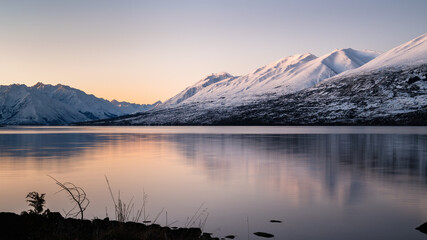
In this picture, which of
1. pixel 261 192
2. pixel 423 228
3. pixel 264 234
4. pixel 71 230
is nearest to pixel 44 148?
pixel 261 192

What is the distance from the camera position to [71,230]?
12.8 m

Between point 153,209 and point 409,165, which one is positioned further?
point 409,165

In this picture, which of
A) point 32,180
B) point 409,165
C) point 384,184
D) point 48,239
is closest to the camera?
point 48,239

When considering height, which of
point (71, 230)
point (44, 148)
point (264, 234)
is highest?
point (71, 230)

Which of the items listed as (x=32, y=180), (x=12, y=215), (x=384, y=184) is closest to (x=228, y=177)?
(x=384, y=184)

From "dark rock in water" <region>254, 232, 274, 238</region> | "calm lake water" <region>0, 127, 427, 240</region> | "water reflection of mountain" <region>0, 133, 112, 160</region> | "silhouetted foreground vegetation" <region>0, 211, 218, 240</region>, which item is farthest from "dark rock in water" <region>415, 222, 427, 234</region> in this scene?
"water reflection of mountain" <region>0, 133, 112, 160</region>

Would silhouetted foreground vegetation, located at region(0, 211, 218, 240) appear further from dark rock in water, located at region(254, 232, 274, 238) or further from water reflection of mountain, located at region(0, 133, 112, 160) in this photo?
water reflection of mountain, located at region(0, 133, 112, 160)

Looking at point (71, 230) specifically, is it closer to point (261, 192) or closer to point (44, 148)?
point (261, 192)

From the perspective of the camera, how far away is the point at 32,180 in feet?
89.2

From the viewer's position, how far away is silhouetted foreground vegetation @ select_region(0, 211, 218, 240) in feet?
38.6

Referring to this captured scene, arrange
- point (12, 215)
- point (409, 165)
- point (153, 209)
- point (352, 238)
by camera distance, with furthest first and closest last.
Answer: point (409, 165) → point (153, 209) → point (12, 215) → point (352, 238)

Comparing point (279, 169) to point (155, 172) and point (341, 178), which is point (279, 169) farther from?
point (155, 172)

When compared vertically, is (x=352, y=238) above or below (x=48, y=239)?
below

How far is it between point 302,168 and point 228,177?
27.4ft
